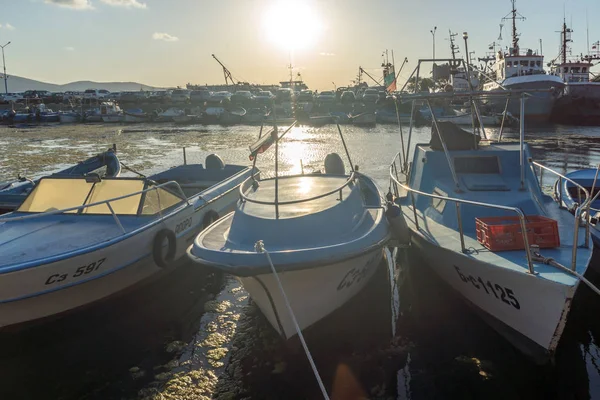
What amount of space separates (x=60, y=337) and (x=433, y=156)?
759cm

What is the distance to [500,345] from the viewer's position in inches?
258

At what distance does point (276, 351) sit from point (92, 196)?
4933 mm

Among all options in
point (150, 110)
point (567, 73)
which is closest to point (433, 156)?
point (567, 73)

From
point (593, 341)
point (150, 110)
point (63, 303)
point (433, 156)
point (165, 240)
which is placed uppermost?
point (150, 110)

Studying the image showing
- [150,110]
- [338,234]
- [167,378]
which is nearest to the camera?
[167,378]

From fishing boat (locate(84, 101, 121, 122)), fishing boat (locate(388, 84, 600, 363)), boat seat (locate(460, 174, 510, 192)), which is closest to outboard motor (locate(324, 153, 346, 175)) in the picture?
fishing boat (locate(388, 84, 600, 363))

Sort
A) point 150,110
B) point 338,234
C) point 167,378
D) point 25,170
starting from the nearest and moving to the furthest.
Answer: point 167,378 < point 338,234 < point 25,170 < point 150,110

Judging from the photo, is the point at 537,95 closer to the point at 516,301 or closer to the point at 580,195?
the point at 580,195

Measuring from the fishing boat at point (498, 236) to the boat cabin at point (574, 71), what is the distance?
5343cm

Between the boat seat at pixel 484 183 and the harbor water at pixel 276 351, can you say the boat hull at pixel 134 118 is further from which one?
the boat seat at pixel 484 183

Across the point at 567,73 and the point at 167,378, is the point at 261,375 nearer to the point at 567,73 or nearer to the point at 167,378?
the point at 167,378

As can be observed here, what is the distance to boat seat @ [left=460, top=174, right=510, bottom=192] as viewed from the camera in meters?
8.26

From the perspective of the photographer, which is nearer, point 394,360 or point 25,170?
point 394,360

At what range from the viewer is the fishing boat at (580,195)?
8.14m
